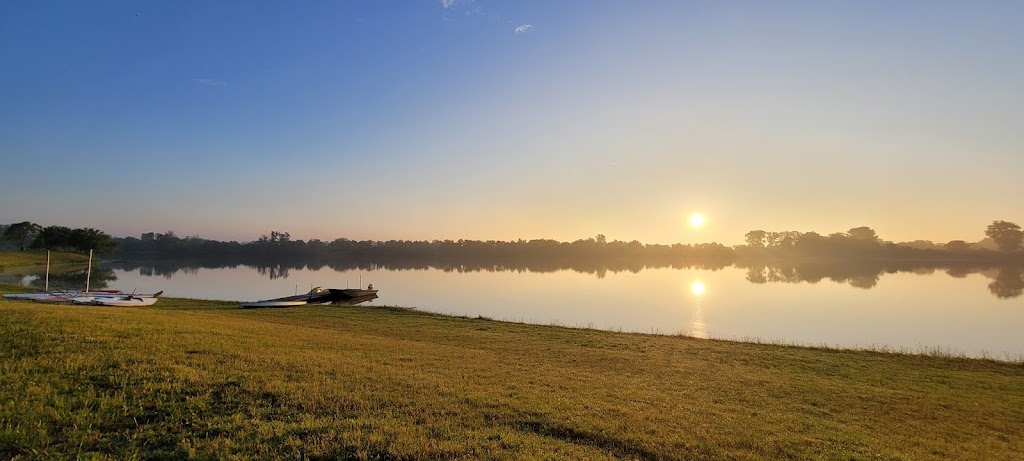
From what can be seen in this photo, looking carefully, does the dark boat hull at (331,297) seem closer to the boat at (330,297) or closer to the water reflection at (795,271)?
the boat at (330,297)

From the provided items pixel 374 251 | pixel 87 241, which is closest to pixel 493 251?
pixel 374 251

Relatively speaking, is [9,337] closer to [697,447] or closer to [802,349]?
[697,447]

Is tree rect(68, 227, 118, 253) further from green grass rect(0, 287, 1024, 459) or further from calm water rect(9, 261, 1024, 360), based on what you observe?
green grass rect(0, 287, 1024, 459)

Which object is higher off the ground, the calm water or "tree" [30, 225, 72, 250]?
"tree" [30, 225, 72, 250]

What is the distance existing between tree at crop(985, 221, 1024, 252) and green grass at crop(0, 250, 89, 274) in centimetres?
24077

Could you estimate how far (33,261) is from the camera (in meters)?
80.9

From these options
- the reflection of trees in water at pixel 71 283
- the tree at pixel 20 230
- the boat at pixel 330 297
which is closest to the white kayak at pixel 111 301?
the boat at pixel 330 297

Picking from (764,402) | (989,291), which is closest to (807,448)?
(764,402)

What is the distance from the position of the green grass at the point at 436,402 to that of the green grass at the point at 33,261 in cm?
7937

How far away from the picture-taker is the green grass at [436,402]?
584 cm

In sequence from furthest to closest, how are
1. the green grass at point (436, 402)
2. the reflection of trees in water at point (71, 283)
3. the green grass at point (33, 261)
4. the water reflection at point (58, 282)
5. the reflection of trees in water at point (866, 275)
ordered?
the green grass at point (33, 261), the reflection of trees in water at point (866, 275), the water reflection at point (58, 282), the reflection of trees in water at point (71, 283), the green grass at point (436, 402)

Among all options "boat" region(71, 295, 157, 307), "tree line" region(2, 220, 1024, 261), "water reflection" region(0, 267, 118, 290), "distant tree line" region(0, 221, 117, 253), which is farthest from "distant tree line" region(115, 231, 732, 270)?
"boat" region(71, 295, 157, 307)

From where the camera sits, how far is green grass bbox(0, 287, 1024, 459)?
5836 mm

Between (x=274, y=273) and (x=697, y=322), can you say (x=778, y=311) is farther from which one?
(x=274, y=273)
